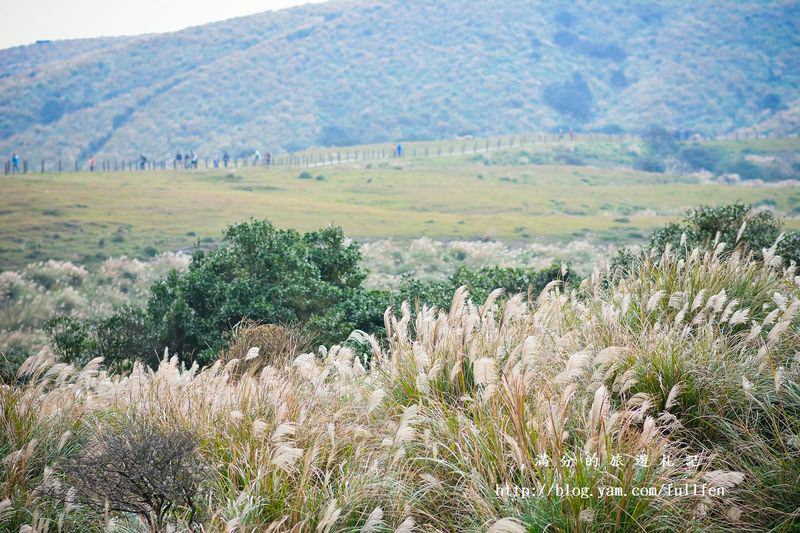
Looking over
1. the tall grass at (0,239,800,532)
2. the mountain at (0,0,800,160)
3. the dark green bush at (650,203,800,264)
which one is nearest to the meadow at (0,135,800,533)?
the tall grass at (0,239,800,532)

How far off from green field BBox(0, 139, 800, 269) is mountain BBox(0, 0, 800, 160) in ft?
151

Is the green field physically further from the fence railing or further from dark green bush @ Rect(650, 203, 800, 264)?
dark green bush @ Rect(650, 203, 800, 264)

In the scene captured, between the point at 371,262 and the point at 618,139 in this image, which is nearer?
the point at 371,262

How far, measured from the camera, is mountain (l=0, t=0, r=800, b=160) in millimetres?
123812

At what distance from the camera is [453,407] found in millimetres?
5668

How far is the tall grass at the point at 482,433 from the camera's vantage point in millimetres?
4066

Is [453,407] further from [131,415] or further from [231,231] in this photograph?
[231,231]

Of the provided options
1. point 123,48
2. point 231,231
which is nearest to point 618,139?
point 231,231

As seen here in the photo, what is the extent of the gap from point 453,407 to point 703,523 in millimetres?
1954

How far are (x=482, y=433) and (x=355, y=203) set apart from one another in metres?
55.8

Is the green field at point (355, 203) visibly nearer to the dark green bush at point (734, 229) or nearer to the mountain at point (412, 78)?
the dark green bush at point (734, 229)

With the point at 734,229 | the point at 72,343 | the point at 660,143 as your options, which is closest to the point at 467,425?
the point at 734,229

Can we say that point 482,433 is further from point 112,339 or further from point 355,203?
point 355,203

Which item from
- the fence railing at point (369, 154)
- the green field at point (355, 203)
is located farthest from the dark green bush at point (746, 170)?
the fence railing at point (369, 154)
